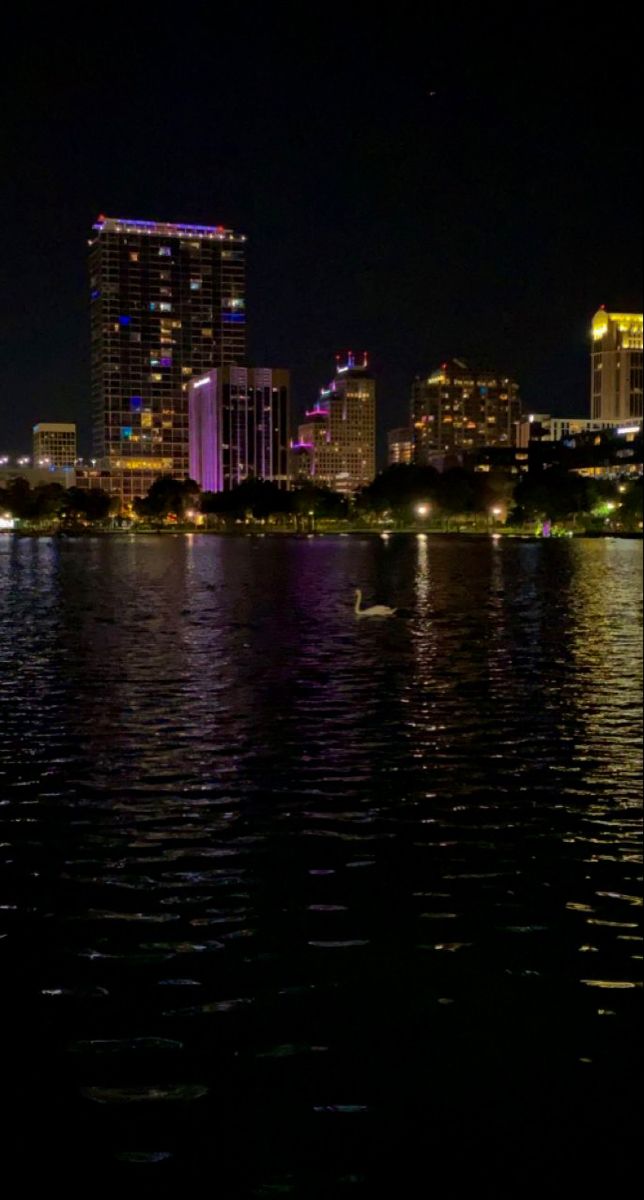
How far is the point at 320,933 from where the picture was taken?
14.1m

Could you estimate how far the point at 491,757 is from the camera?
23.6 m

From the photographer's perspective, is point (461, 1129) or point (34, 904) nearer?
point (461, 1129)

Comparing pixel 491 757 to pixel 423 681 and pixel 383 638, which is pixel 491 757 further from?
pixel 383 638

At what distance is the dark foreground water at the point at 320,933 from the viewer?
9.95 meters

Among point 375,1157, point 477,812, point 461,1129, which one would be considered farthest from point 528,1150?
point 477,812

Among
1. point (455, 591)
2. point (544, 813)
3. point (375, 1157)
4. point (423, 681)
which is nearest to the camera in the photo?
point (375, 1157)

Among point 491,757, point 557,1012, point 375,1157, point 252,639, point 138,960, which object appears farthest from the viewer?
point 252,639

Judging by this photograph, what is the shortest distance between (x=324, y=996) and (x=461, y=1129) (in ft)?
8.70

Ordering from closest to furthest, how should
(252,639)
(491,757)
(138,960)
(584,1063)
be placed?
(584,1063) < (138,960) < (491,757) < (252,639)

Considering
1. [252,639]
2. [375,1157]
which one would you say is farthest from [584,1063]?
[252,639]

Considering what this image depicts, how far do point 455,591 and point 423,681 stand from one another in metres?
38.6

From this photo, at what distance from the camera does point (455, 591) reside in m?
72.0

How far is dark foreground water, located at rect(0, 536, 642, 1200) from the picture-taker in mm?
9953

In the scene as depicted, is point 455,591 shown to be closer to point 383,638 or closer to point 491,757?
point 383,638
